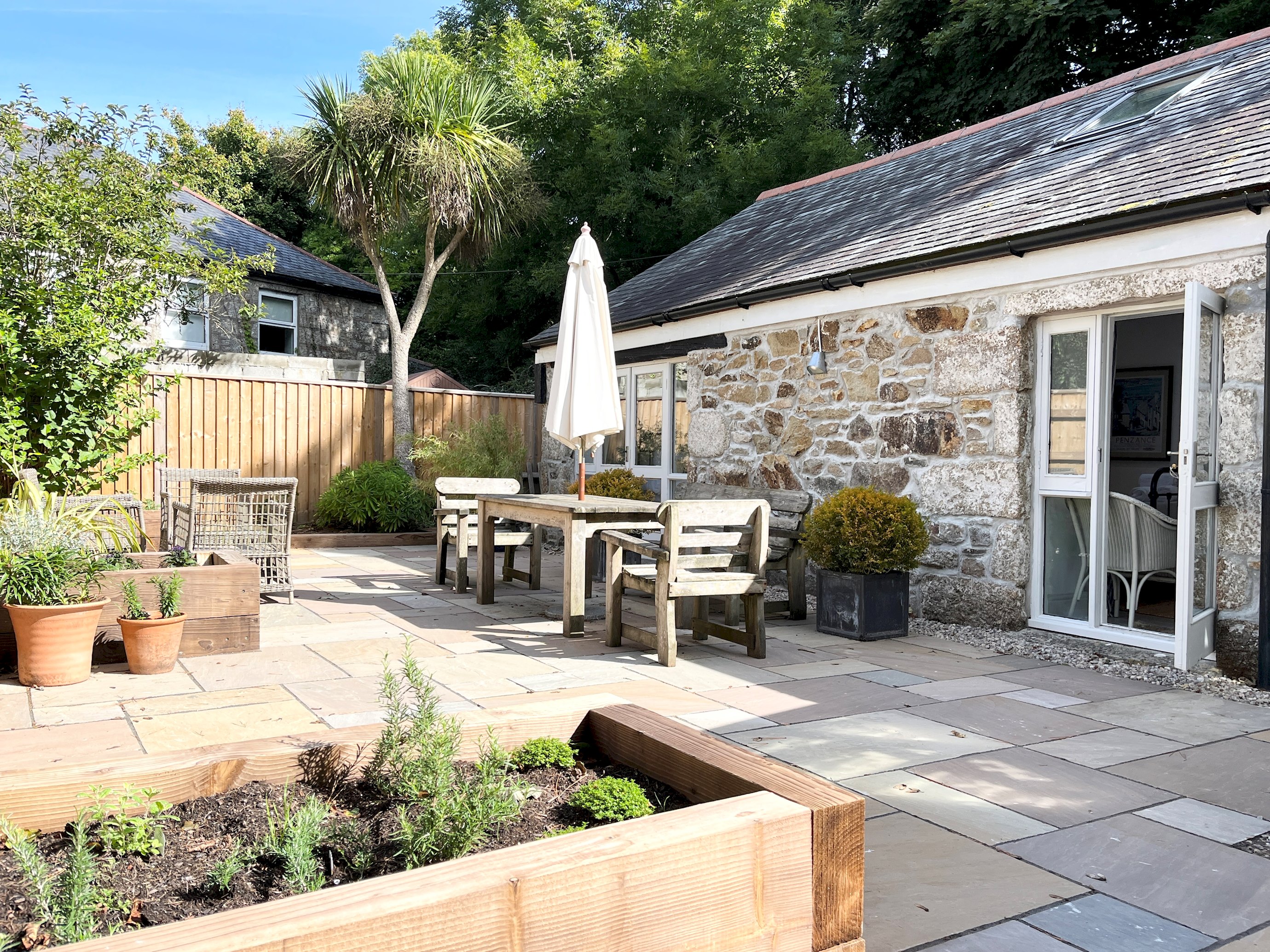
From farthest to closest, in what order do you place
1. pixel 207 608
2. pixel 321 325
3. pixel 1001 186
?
pixel 321 325, pixel 1001 186, pixel 207 608

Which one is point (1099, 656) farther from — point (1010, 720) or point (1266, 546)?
point (1010, 720)

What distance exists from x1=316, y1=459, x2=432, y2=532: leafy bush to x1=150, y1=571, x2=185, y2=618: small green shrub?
20.4 ft

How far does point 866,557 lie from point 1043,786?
8.75 ft

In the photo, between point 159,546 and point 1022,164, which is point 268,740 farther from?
point 1022,164

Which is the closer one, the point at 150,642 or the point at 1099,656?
the point at 150,642

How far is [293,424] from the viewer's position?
11.3 metres

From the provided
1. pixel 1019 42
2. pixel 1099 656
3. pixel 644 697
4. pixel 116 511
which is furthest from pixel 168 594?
pixel 1019 42

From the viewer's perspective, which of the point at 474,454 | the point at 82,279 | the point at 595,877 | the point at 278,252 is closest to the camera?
the point at 595,877

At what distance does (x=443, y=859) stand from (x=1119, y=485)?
9.84m

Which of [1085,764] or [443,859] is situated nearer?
[443,859]

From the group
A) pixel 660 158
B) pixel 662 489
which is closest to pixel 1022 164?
pixel 662 489

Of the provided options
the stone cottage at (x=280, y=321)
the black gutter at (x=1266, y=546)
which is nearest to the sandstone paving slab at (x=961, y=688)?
the black gutter at (x=1266, y=546)

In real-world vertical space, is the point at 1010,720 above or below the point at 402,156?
below

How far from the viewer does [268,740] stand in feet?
7.77
